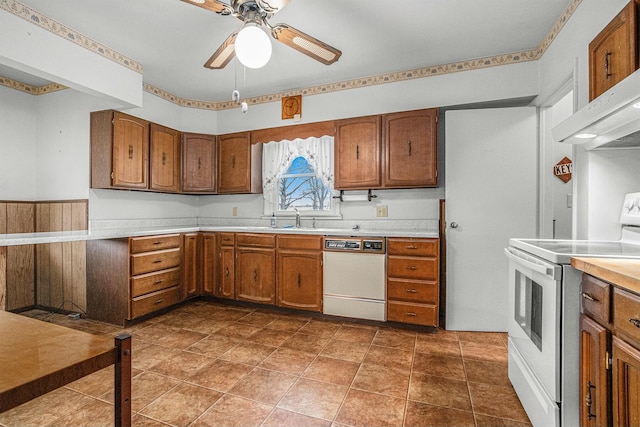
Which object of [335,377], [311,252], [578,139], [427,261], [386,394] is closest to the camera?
[578,139]

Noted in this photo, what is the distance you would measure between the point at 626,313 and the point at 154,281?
11.5ft

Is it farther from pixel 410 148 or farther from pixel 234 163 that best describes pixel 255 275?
pixel 410 148

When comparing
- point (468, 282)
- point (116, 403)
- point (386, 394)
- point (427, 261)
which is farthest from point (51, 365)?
point (468, 282)

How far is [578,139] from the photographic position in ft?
5.77

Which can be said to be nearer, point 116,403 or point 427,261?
point 116,403

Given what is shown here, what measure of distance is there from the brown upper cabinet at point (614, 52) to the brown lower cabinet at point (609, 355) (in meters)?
1.08

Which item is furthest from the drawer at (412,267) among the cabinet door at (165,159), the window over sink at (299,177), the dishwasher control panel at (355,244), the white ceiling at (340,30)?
the cabinet door at (165,159)

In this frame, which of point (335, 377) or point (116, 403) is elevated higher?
point (116, 403)

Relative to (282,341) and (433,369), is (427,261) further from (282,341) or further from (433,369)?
(282,341)

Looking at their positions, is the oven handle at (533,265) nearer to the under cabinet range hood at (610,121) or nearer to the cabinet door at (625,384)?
the cabinet door at (625,384)

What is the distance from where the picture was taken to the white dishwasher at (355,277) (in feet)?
9.80

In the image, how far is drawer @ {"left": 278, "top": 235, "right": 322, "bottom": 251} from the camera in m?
3.21

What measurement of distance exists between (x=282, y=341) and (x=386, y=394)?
1.06m

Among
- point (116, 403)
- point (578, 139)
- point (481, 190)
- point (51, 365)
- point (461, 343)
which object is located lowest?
point (461, 343)
